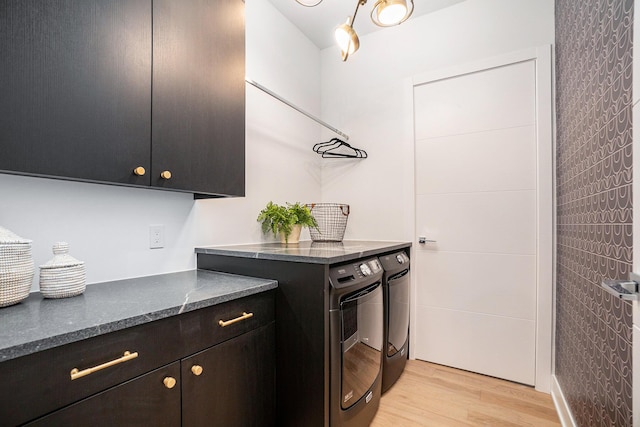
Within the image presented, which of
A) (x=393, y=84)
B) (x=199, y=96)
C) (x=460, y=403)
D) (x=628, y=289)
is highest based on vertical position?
(x=393, y=84)

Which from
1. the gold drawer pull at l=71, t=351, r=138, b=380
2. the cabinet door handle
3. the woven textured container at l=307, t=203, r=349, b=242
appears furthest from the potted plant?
the gold drawer pull at l=71, t=351, r=138, b=380

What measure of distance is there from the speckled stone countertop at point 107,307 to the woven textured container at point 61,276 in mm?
28

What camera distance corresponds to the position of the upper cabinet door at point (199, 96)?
124 centimetres

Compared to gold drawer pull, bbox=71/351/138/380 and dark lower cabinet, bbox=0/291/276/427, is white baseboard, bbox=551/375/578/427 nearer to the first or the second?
dark lower cabinet, bbox=0/291/276/427

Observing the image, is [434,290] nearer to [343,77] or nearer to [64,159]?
[343,77]

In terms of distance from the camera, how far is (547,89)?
6.51 ft

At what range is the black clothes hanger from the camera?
8.63 feet

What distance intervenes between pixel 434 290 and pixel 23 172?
2.35 meters

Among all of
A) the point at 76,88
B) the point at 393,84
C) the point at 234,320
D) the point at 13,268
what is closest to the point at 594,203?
the point at 234,320

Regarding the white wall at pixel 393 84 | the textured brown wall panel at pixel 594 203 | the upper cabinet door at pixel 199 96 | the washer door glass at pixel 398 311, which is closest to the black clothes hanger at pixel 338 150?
the white wall at pixel 393 84

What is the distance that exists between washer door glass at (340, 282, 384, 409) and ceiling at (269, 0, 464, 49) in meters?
2.05

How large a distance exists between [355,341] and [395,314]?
1.98ft

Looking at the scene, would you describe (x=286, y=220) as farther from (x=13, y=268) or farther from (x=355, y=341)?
(x=13, y=268)

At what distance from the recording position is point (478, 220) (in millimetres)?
2189
